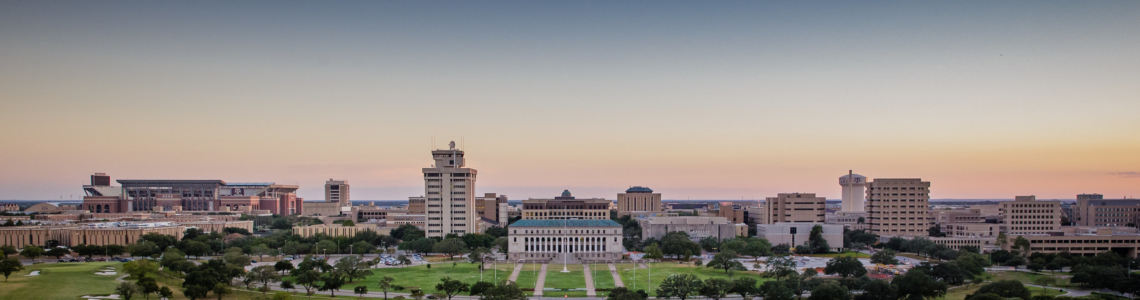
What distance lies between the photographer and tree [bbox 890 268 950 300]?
205 feet

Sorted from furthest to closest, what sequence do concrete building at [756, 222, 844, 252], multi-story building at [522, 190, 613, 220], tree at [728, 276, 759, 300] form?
multi-story building at [522, 190, 613, 220] → concrete building at [756, 222, 844, 252] → tree at [728, 276, 759, 300]

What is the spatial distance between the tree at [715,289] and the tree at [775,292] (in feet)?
10.5

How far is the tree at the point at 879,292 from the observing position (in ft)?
204

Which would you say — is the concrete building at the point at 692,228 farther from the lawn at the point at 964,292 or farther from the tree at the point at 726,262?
the lawn at the point at 964,292

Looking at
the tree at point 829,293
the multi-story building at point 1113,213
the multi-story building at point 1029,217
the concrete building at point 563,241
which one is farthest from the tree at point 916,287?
the multi-story building at point 1113,213

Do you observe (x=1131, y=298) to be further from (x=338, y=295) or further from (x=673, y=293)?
(x=338, y=295)

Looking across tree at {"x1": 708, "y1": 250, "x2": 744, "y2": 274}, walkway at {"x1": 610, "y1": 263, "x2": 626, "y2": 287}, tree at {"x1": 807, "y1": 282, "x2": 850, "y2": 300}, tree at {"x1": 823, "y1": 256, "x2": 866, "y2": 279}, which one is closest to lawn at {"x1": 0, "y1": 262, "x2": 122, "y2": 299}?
walkway at {"x1": 610, "y1": 263, "x2": 626, "y2": 287}

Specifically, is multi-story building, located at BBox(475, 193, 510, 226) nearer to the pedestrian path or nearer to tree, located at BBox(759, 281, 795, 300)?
the pedestrian path

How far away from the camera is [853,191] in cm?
16438

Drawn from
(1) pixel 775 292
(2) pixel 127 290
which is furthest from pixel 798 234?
(2) pixel 127 290

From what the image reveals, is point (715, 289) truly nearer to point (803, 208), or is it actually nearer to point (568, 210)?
point (803, 208)

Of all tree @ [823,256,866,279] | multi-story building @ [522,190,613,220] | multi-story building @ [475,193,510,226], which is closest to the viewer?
tree @ [823,256,866,279]

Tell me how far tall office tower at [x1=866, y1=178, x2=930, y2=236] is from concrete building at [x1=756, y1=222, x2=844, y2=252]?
52.4 feet

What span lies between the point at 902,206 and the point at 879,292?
79124 mm
